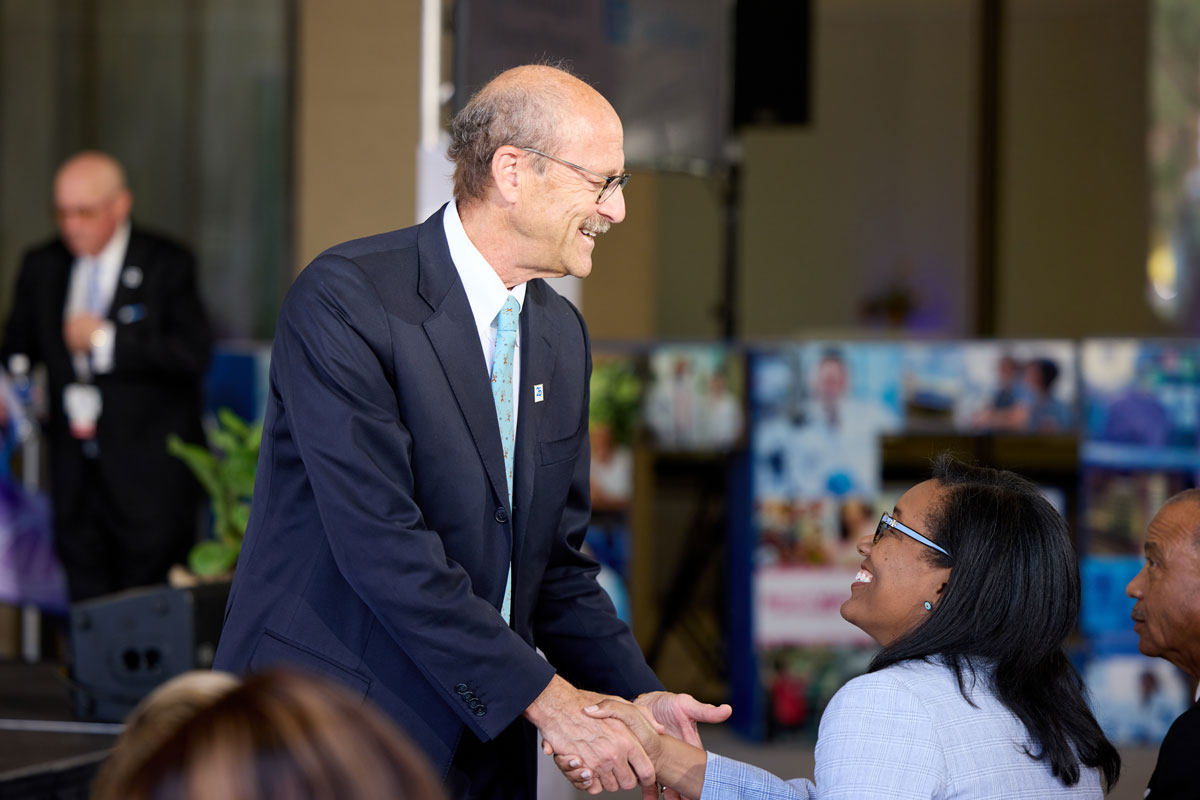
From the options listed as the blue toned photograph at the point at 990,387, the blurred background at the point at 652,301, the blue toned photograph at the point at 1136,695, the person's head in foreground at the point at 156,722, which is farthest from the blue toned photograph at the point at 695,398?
the person's head in foreground at the point at 156,722

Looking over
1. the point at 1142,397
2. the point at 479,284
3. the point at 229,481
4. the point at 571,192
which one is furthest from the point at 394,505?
the point at 1142,397

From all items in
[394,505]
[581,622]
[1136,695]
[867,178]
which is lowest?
[1136,695]

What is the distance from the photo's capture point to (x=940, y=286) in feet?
31.4

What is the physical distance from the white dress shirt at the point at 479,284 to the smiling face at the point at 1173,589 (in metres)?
1.03

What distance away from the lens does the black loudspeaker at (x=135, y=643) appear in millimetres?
2760

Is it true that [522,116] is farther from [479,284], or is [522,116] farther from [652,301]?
[652,301]

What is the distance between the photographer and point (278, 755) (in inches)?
31.5

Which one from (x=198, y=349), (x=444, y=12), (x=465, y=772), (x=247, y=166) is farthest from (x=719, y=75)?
(x=465, y=772)

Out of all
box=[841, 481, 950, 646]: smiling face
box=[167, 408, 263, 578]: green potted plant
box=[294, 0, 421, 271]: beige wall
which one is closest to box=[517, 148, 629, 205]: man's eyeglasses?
box=[841, 481, 950, 646]: smiling face

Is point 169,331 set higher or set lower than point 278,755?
higher

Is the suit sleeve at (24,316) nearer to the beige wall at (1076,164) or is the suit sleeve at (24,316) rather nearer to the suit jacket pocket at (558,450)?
the suit jacket pocket at (558,450)

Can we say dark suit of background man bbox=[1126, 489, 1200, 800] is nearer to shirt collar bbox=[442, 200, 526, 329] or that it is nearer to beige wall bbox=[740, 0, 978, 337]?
shirt collar bbox=[442, 200, 526, 329]

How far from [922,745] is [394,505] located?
705mm

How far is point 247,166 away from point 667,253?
4.62 m
